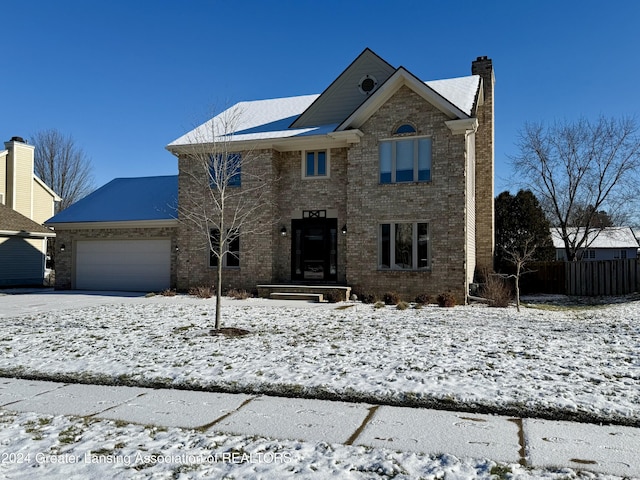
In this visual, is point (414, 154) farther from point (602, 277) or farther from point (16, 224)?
point (16, 224)

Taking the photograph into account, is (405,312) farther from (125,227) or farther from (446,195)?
(125,227)

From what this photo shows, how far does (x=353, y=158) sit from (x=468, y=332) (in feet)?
29.3

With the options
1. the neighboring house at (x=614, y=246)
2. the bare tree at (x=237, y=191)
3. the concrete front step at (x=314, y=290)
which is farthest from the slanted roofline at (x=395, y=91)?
the neighboring house at (x=614, y=246)

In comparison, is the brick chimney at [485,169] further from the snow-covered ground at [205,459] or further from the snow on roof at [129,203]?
the snow-covered ground at [205,459]

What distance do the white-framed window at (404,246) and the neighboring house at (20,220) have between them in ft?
61.1

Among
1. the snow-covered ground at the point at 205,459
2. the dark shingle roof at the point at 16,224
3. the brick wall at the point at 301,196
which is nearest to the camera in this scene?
the snow-covered ground at the point at 205,459

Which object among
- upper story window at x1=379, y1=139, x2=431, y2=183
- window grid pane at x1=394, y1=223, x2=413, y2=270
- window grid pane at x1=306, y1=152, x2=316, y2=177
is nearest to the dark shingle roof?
window grid pane at x1=306, y1=152, x2=316, y2=177

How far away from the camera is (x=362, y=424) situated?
4574mm

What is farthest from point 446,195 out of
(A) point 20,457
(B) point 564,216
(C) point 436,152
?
(B) point 564,216

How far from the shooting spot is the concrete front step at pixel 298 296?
52.3ft

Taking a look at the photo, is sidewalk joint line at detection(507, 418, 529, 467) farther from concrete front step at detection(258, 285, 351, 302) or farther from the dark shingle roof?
the dark shingle roof

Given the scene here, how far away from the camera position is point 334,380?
590 cm

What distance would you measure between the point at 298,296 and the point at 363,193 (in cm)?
410

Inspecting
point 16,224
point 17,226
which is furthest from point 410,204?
point 16,224
